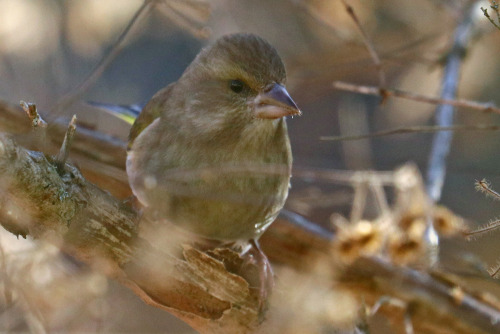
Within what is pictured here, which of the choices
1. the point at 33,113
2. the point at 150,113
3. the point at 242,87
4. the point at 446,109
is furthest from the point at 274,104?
the point at 446,109

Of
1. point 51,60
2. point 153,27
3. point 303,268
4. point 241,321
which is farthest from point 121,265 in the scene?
point 153,27

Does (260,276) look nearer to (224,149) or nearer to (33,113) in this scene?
Answer: (224,149)

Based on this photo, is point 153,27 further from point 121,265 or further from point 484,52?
point 121,265

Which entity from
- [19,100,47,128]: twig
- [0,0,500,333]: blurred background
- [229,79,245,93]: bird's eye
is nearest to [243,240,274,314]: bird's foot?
[229,79,245,93]: bird's eye

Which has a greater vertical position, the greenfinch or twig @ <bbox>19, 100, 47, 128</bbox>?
twig @ <bbox>19, 100, 47, 128</bbox>

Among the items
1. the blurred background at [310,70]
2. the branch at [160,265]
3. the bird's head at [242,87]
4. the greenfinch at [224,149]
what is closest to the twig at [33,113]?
the branch at [160,265]

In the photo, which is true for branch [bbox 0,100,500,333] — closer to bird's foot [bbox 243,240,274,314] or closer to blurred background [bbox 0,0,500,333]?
bird's foot [bbox 243,240,274,314]
